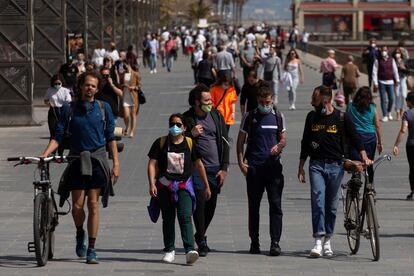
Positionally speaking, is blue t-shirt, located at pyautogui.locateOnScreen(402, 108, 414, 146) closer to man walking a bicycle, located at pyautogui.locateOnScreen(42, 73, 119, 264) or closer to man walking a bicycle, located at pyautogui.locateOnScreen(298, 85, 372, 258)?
man walking a bicycle, located at pyautogui.locateOnScreen(298, 85, 372, 258)

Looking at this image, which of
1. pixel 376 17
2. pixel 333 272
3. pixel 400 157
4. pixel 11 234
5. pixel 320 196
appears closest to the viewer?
pixel 333 272

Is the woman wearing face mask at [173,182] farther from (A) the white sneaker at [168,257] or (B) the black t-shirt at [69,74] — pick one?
(B) the black t-shirt at [69,74]

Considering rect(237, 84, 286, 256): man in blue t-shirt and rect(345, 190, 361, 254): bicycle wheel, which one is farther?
rect(237, 84, 286, 256): man in blue t-shirt

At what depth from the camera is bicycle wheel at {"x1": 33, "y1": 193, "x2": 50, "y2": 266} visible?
11875 millimetres

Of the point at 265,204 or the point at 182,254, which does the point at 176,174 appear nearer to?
the point at 182,254

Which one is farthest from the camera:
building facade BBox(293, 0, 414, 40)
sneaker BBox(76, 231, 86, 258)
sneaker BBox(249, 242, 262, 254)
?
building facade BBox(293, 0, 414, 40)

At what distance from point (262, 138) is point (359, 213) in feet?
3.60

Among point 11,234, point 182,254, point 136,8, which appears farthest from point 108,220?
point 136,8

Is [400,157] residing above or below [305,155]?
below

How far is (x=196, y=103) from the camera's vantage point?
13.1 metres

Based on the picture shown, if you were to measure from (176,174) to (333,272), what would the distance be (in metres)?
1.57

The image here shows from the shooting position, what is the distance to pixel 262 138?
13.2 m

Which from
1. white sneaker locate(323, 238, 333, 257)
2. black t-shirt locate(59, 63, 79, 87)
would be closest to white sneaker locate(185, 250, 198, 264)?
white sneaker locate(323, 238, 333, 257)

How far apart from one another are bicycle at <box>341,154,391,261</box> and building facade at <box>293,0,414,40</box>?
12758cm
